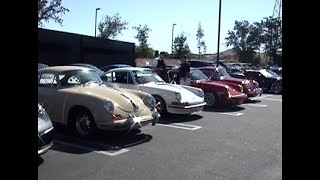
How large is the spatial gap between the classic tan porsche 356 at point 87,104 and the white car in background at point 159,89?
4.98ft

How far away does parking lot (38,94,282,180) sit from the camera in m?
4.88

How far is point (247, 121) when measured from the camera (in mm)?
9664

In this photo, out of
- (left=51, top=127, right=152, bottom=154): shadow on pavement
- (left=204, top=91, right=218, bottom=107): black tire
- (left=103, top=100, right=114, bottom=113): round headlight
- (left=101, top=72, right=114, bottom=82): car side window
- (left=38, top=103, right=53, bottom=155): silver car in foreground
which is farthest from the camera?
(left=204, top=91, right=218, bottom=107): black tire

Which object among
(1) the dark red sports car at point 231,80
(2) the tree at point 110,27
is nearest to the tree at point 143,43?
(2) the tree at point 110,27

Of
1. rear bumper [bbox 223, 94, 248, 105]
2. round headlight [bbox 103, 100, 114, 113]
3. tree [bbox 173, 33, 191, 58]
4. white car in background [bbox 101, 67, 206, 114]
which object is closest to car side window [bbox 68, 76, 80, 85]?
round headlight [bbox 103, 100, 114, 113]

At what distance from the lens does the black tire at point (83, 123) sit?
6816 mm

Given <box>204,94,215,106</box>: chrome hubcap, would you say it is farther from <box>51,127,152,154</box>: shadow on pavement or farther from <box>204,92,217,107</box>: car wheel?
<box>51,127,152,154</box>: shadow on pavement

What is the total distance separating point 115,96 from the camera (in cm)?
704

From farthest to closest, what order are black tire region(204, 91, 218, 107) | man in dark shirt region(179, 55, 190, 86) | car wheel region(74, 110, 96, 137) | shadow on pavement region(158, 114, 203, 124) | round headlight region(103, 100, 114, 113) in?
man in dark shirt region(179, 55, 190, 86), black tire region(204, 91, 218, 107), shadow on pavement region(158, 114, 203, 124), car wheel region(74, 110, 96, 137), round headlight region(103, 100, 114, 113)

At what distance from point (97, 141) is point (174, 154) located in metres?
1.56

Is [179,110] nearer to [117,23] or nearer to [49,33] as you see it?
[49,33]

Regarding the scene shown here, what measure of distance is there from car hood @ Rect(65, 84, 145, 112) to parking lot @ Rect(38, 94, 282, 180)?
61 centimetres
